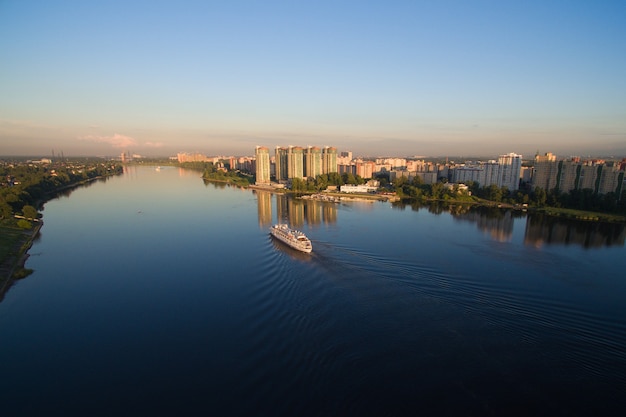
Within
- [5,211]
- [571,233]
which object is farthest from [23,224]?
[571,233]

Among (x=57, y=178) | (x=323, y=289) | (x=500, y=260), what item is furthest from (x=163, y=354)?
(x=57, y=178)

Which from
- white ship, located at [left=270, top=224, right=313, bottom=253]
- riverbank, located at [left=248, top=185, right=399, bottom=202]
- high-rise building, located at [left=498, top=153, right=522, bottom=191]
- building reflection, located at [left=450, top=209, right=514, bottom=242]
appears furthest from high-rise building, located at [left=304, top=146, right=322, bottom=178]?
white ship, located at [left=270, top=224, right=313, bottom=253]

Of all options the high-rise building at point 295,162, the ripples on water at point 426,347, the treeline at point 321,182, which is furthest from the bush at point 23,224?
the high-rise building at point 295,162

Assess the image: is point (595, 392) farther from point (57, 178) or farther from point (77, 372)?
point (57, 178)

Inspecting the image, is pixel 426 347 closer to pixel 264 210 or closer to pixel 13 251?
pixel 13 251

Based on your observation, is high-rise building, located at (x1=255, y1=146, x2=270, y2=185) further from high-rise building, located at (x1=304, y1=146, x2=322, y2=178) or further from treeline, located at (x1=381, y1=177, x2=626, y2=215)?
treeline, located at (x1=381, y1=177, x2=626, y2=215)

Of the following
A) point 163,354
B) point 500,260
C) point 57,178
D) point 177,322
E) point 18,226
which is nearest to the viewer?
point 163,354

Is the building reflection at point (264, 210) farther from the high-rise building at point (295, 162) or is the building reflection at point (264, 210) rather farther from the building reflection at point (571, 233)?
the building reflection at point (571, 233)
